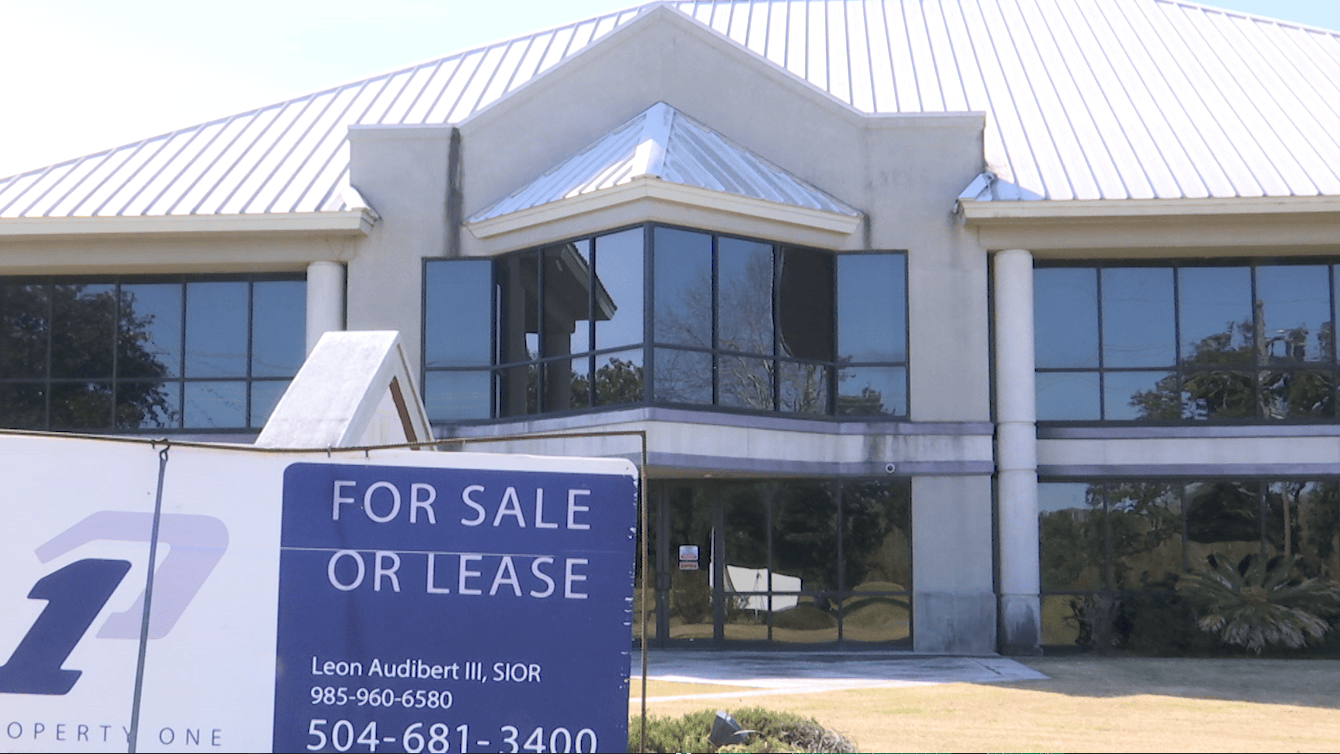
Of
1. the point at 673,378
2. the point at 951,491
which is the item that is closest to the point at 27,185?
the point at 673,378

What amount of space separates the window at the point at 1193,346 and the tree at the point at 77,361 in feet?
45.1

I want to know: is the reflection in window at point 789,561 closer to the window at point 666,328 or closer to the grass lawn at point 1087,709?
the window at point 666,328

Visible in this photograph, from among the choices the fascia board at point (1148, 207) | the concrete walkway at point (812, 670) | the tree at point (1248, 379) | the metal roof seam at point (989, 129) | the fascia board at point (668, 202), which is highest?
the metal roof seam at point (989, 129)

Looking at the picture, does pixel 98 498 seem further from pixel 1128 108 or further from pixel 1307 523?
pixel 1128 108

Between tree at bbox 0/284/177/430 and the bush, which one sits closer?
the bush

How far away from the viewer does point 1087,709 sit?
1169 cm

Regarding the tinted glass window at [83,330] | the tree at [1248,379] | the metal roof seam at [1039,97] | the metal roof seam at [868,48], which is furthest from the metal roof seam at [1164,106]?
the tinted glass window at [83,330]

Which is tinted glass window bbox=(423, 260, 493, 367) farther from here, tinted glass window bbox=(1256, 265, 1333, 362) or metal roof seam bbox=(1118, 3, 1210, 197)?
tinted glass window bbox=(1256, 265, 1333, 362)

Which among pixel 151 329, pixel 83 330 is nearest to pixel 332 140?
pixel 151 329

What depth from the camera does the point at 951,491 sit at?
60.2ft

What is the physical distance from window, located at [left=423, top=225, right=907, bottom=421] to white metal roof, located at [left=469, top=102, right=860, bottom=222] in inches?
27.9

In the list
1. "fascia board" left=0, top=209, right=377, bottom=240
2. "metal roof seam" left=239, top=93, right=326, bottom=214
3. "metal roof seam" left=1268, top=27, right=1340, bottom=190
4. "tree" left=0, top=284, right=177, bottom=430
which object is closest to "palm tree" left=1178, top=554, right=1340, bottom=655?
"metal roof seam" left=1268, top=27, right=1340, bottom=190

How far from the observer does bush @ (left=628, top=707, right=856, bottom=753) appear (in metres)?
8.71

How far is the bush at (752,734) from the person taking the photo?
8.71m
